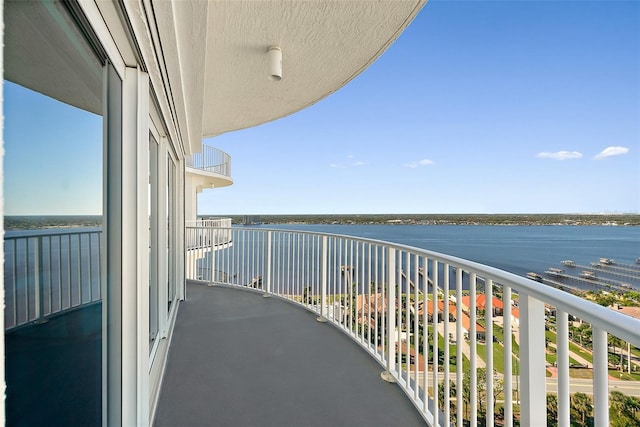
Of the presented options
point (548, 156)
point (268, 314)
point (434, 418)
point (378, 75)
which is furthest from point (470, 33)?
point (548, 156)

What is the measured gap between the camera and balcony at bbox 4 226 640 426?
0.71m

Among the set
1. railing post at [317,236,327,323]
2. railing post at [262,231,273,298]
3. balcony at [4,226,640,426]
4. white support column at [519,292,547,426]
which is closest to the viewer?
balcony at [4,226,640,426]

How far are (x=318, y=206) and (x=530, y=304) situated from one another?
1226 inches

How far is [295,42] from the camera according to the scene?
2354mm

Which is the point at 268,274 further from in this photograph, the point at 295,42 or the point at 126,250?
the point at 126,250

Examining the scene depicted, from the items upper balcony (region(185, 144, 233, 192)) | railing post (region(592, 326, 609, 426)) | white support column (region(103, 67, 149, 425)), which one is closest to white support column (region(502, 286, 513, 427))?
railing post (region(592, 326, 609, 426))

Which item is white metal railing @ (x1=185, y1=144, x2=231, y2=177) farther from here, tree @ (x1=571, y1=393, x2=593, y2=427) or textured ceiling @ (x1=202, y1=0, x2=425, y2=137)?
tree @ (x1=571, y1=393, x2=593, y2=427)

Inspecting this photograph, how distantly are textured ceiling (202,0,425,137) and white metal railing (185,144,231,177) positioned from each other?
8.73 metres

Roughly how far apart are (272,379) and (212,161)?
11.3m

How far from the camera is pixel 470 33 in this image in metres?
13.1

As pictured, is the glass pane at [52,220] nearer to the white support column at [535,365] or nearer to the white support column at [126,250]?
the white support column at [126,250]

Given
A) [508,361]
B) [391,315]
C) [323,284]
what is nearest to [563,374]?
[508,361]

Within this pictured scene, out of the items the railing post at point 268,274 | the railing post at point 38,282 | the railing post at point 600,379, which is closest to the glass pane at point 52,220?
the railing post at point 38,282

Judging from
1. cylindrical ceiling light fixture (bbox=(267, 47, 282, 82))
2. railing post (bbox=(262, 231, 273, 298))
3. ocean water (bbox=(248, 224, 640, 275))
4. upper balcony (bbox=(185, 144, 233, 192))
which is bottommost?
ocean water (bbox=(248, 224, 640, 275))
